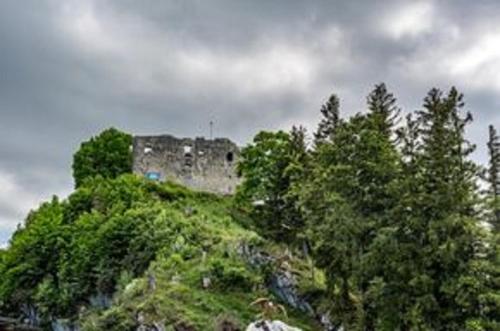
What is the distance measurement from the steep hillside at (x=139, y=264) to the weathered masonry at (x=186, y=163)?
5848 mm

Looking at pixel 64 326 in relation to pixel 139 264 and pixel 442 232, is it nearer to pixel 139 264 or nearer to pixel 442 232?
pixel 139 264

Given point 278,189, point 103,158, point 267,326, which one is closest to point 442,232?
point 267,326

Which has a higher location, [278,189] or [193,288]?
[278,189]

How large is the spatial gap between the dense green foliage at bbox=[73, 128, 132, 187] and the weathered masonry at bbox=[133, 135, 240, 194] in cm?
366

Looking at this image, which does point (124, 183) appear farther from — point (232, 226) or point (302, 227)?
point (302, 227)

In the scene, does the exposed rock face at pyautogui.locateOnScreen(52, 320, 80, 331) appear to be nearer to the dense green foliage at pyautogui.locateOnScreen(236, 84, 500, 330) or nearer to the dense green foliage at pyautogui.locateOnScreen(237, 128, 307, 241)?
the dense green foliage at pyautogui.locateOnScreen(237, 128, 307, 241)

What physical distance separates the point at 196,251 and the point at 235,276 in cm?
513

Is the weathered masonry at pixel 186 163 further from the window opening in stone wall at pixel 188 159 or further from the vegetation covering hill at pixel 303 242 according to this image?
the vegetation covering hill at pixel 303 242

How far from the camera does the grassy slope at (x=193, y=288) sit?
1431 inches

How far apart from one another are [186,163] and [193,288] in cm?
3296

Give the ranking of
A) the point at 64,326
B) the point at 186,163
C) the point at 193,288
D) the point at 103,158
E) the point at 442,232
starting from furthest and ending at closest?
the point at 103,158 < the point at 186,163 < the point at 64,326 < the point at 193,288 < the point at 442,232

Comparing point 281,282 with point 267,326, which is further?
point 281,282

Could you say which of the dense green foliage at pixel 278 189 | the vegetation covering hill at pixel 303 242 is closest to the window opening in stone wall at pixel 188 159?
the vegetation covering hill at pixel 303 242

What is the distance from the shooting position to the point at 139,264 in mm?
46562
